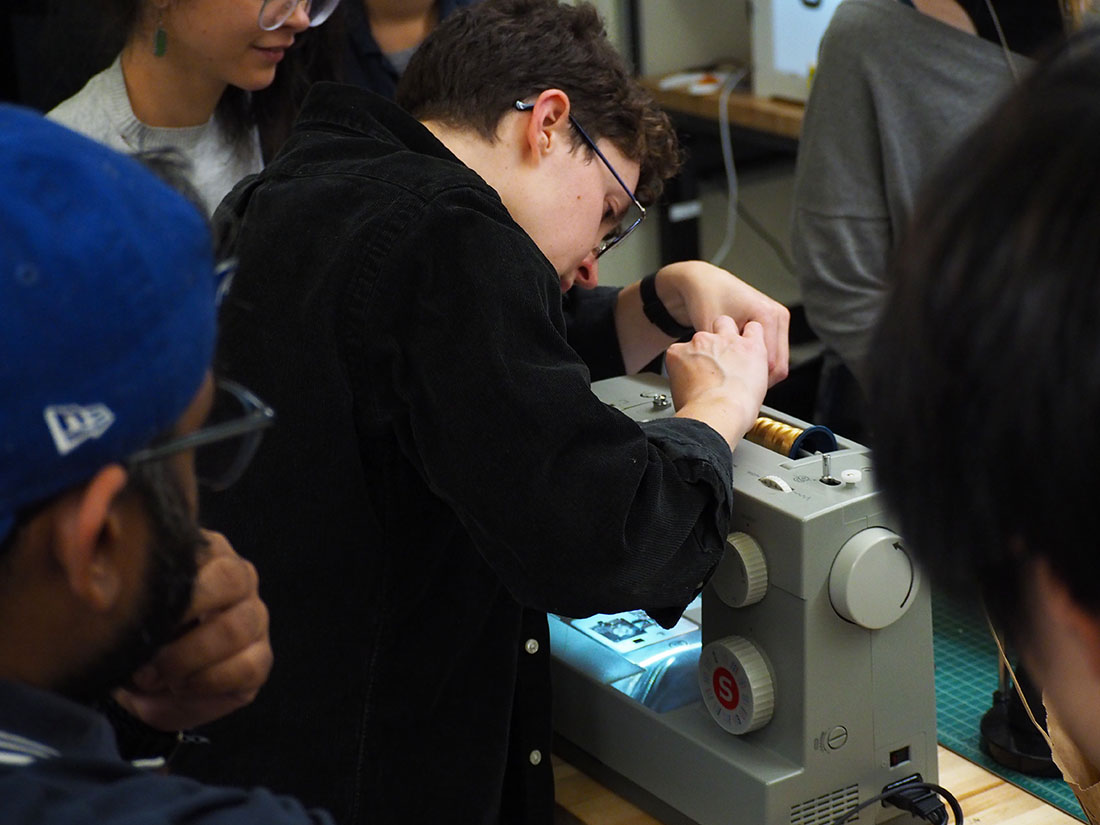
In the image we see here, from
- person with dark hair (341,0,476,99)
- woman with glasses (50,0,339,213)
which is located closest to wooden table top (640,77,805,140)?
person with dark hair (341,0,476,99)

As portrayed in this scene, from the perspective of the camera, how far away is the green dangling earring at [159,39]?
177cm

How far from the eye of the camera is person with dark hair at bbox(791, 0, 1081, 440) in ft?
5.53

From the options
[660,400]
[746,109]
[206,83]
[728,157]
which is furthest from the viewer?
[728,157]

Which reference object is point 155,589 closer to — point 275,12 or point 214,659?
point 214,659

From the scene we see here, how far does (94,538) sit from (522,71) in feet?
2.31

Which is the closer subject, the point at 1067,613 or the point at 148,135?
the point at 1067,613

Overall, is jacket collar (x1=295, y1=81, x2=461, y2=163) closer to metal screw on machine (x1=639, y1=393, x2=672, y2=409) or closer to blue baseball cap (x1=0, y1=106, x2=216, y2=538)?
metal screw on machine (x1=639, y1=393, x2=672, y2=409)

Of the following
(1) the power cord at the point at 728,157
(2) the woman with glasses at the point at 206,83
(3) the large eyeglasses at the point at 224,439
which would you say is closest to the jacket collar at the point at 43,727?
(3) the large eyeglasses at the point at 224,439

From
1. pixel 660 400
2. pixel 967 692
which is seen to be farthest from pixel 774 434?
pixel 967 692

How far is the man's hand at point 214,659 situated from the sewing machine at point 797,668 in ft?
1.34

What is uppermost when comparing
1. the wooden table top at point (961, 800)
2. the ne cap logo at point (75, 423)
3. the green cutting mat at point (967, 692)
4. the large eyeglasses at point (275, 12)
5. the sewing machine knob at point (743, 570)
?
the ne cap logo at point (75, 423)

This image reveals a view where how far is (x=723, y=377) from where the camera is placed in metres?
1.17

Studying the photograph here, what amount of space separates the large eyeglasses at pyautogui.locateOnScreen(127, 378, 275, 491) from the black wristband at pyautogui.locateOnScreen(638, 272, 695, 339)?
2.45ft

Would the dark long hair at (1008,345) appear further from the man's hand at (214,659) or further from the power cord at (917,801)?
the power cord at (917,801)
